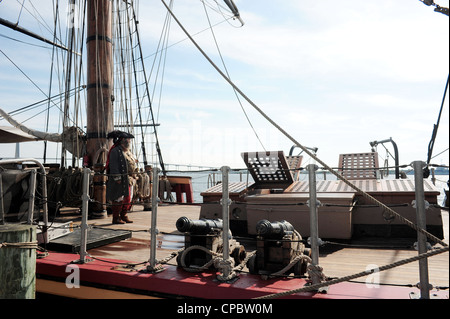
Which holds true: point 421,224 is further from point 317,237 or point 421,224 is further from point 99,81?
point 99,81

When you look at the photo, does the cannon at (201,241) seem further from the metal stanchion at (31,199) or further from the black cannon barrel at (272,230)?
the metal stanchion at (31,199)

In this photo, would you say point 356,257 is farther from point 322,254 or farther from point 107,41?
point 107,41

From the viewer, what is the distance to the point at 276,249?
292cm

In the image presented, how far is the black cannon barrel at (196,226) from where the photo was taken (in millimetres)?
3123

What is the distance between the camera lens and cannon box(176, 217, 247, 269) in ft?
10.4

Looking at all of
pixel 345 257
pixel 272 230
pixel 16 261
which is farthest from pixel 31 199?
pixel 345 257

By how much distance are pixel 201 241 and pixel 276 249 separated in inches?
29.8

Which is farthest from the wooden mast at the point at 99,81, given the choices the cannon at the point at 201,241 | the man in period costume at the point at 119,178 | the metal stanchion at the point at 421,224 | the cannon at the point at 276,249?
A: the metal stanchion at the point at 421,224

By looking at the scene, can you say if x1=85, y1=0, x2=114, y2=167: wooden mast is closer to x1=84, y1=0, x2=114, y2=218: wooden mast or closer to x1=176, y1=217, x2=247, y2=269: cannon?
x1=84, y1=0, x2=114, y2=218: wooden mast

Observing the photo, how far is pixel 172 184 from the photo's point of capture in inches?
423

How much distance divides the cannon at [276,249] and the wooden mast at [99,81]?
6013 millimetres

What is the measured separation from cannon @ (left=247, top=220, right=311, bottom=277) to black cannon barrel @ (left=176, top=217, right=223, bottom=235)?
1.78 ft

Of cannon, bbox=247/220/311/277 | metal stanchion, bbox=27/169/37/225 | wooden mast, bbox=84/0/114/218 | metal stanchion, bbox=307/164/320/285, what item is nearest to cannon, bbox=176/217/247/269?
cannon, bbox=247/220/311/277

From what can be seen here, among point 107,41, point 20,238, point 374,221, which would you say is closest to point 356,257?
point 374,221
